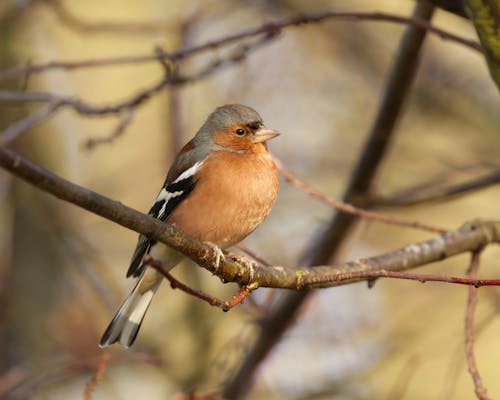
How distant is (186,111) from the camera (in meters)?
7.91

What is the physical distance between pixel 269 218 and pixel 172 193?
2.70 meters

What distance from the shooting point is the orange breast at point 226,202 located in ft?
15.7

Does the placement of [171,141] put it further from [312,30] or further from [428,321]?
[312,30]

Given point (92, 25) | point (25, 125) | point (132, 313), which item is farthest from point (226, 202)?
point (92, 25)

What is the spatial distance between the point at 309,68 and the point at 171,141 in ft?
11.0

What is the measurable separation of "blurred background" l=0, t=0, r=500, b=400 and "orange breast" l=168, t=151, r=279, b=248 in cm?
73

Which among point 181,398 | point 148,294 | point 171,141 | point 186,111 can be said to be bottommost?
point 181,398

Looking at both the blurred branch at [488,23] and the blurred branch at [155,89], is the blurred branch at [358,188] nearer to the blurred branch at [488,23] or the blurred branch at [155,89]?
the blurred branch at [155,89]

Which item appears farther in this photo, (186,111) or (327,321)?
(186,111)

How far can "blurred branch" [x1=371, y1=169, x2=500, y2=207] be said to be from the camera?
5.07 m

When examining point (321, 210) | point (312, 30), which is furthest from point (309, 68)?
point (321, 210)

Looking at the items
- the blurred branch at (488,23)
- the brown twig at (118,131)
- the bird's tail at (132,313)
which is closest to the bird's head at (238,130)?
the brown twig at (118,131)

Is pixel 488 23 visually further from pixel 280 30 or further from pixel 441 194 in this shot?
pixel 441 194

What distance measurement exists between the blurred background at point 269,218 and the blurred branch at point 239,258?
0.92 meters
